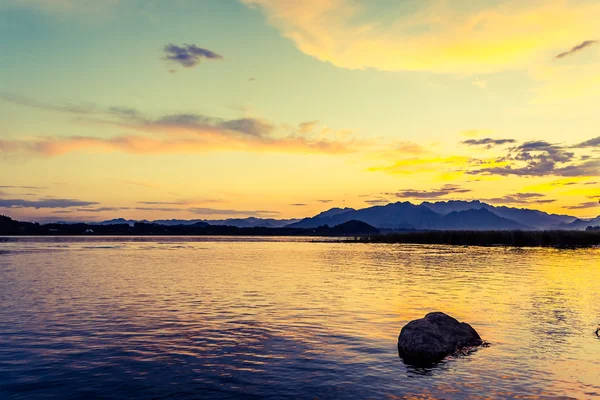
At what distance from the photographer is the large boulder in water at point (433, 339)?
18406 mm

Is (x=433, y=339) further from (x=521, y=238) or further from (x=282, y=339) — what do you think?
(x=521, y=238)

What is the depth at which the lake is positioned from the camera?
1494 centimetres

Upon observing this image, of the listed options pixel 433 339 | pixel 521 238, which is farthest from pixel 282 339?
pixel 521 238

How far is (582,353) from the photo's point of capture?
18891 millimetres

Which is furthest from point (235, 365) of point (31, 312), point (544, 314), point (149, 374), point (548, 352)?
point (544, 314)

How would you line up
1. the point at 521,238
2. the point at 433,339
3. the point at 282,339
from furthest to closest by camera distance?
1. the point at 521,238
2. the point at 282,339
3. the point at 433,339

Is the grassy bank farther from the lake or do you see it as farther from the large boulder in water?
the large boulder in water

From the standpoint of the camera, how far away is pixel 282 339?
21625mm

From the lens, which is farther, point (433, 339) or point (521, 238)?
point (521, 238)

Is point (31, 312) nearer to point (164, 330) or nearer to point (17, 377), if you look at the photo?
point (164, 330)

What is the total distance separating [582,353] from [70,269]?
54834mm

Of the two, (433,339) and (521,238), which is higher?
(521,238)

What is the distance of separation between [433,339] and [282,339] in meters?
6.89

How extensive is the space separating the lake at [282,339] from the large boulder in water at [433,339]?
65cm
